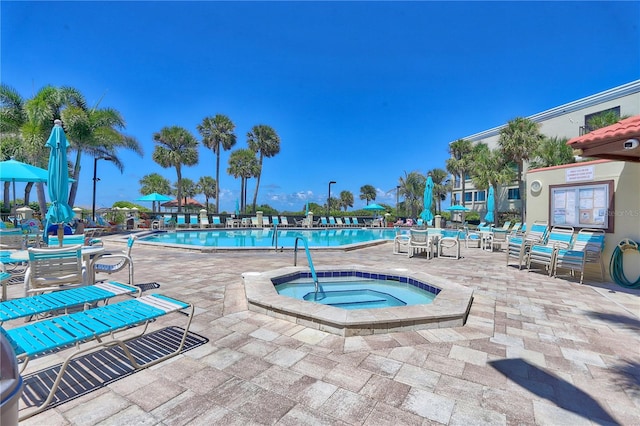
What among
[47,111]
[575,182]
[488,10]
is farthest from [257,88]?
[575,182]

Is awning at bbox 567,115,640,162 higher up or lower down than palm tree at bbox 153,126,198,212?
lower down

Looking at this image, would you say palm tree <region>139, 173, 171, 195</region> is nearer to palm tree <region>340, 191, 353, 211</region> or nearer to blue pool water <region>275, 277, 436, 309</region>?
palm tree <region>340, 191, 353, 211</region>

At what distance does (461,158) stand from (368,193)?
21515 mm

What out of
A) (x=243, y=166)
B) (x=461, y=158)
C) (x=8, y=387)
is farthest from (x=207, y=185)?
(x=8, y=387)

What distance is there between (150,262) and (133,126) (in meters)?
15.0

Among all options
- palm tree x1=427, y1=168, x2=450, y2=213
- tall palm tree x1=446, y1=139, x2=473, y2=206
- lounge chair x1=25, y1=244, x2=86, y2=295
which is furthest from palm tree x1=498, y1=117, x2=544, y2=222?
lounge chair x1=25, y1=244, x2=86, y2=295

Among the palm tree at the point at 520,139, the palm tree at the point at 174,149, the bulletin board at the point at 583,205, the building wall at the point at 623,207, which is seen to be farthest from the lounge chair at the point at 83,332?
the palm tree at the point at 174,149

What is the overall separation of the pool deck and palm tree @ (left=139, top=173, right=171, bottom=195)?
51.6m

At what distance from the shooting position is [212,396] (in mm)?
1936

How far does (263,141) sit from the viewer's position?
30906 millimetres

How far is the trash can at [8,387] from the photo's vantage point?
78cm

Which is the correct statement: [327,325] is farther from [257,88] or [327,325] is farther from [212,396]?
[257,88]

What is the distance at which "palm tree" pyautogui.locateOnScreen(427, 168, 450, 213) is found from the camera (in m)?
36.8

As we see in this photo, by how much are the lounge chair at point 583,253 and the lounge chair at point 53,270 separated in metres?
7.92
